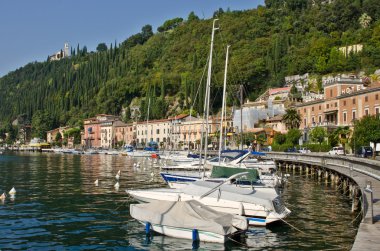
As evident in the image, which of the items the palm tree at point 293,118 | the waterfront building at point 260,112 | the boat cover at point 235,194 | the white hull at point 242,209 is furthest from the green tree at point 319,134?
the white hull at point 242,209

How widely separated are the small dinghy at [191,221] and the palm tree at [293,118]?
252 feet

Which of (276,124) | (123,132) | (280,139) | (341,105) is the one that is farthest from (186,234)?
(123,132)

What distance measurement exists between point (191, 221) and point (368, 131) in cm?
4687

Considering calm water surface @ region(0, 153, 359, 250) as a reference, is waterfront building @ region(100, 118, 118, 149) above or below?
above

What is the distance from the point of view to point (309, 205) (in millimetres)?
32594

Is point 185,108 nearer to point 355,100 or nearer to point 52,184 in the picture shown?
point 355,100

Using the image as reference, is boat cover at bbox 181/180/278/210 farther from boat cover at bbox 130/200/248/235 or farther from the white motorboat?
boat cover at bbox 130/200/248/235

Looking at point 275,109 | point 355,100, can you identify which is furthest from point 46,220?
point 275,109

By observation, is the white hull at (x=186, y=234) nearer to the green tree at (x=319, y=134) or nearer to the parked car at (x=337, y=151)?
the parked car at (x=337, y=151)

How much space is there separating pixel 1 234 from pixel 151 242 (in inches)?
295

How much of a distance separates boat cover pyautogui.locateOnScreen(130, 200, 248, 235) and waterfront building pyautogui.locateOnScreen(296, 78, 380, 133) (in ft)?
182

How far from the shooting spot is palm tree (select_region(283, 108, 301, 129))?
9575cm

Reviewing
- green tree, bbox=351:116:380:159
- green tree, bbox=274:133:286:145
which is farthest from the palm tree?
green tree, bbox=351:116:380:159

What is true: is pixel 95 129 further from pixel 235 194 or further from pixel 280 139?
pixel 235 194
